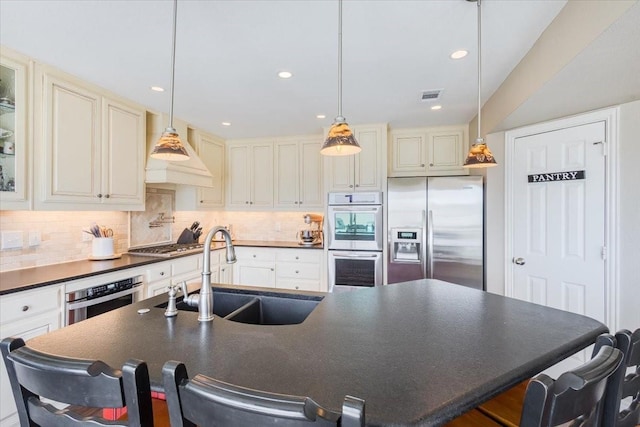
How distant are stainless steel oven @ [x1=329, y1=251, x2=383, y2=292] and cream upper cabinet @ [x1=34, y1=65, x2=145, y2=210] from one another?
222 cm

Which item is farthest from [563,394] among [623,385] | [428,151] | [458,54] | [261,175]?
[261,175]

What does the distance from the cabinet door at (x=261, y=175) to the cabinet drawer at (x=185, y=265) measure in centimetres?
126

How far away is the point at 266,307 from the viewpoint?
1.68 meters

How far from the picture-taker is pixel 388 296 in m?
1.58

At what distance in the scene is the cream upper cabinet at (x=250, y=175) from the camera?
4.32 metres

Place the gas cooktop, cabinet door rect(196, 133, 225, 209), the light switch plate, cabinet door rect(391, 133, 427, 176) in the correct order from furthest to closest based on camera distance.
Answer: cabinet door rect(196, 133, 225, 209) → cabinet door rect(391, 133, 427, 176) → the gas cooktop → the light switch plate

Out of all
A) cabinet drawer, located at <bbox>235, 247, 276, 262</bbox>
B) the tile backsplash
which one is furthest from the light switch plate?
cabinet drawer, located at <bbox>235, 247, 276, 262</bbox>

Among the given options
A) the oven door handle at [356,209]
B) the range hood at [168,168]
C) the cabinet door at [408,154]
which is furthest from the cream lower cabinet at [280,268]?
the cabinet door at [408,154]

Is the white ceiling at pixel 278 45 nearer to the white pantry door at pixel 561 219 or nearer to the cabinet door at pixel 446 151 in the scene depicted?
the white pantry door at pixel 561 219

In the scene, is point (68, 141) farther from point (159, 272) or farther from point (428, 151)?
point (428, 151)

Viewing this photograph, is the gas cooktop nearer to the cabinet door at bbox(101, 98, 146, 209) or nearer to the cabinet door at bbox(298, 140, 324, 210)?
the cabinet door at bbox(101, 98, 146, 209)

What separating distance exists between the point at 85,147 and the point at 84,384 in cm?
247

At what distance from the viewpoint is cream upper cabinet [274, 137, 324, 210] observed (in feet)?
13.5

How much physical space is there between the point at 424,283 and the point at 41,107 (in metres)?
2.95
